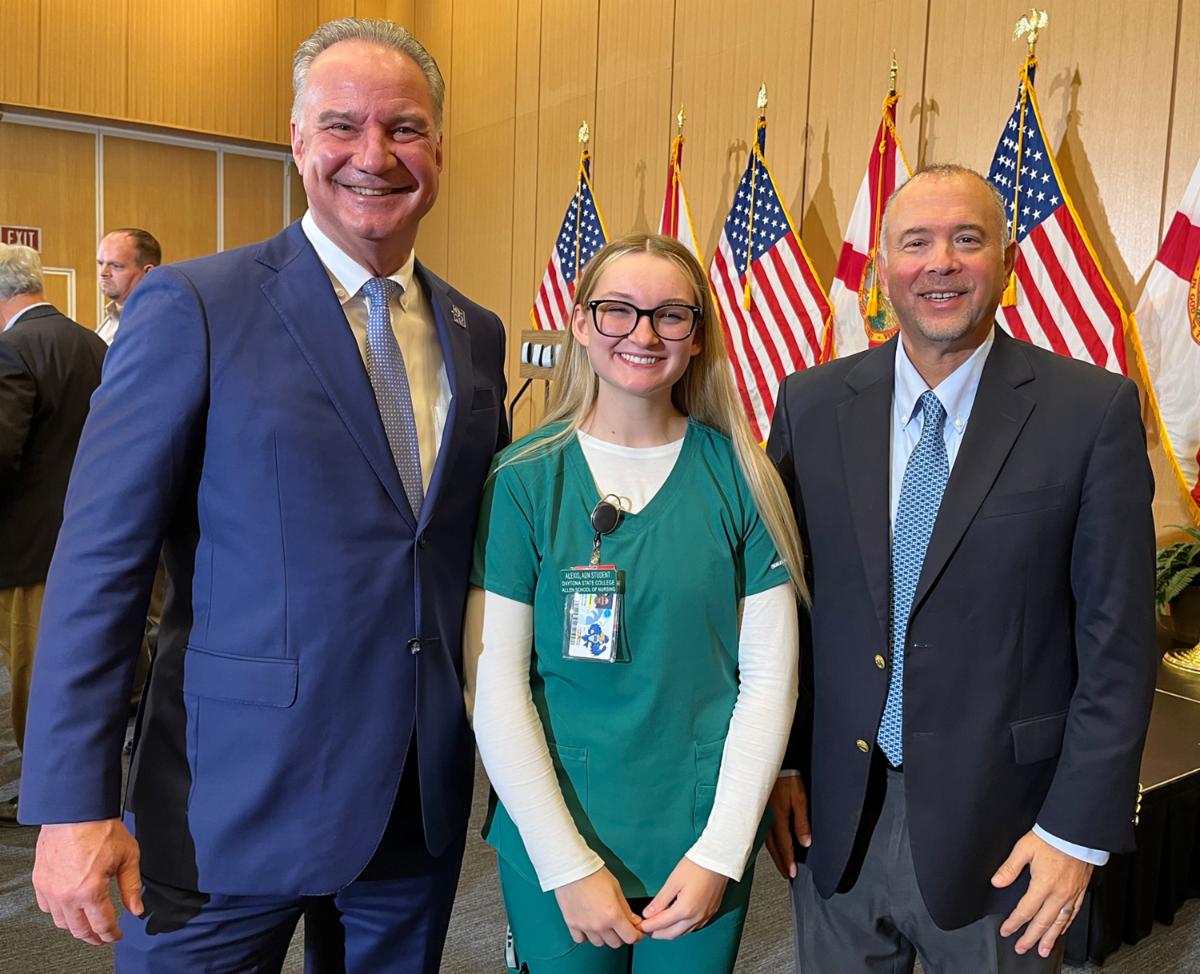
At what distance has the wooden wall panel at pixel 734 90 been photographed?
5.27 m

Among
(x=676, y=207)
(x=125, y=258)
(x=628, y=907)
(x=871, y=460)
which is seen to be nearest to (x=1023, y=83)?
(x=676, y=207)

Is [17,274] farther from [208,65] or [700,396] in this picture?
[208,65]

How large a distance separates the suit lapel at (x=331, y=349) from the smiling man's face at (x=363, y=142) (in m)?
0.09

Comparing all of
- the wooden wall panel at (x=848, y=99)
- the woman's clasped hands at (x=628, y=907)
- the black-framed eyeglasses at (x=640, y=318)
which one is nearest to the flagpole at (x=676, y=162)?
the wooden wall panel at (x=848, y=99)

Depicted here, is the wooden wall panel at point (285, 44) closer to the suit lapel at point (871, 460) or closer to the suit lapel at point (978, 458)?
the suit lapel at point (871, 460)

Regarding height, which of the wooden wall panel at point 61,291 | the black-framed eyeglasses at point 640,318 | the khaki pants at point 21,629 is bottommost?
the khaki pants at point 21,629

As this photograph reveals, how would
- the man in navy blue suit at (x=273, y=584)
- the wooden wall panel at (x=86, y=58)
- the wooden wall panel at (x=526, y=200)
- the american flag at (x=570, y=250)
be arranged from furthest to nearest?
the wooden wall panel at (x=86, y=58) < the wooden wall panel at (x=526, y=200) < the american flag at (x=570, y=250) < the man in navy blue suit at (x=273, y=584)

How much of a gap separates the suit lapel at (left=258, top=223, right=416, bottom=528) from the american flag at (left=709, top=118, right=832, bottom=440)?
11.1 ft

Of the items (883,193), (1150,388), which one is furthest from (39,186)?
(1150,388)

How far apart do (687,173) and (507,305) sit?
85.2 inches

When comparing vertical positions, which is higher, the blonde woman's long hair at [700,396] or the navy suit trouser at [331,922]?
the blonde woman's long hair at [700,396]

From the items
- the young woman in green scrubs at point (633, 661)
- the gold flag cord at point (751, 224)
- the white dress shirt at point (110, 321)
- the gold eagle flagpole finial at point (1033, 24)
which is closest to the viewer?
the young woman in green scrubs at point (633, 661)

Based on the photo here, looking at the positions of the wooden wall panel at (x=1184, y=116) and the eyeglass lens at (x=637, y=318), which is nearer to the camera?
the eyeglass lens at (x=637, y=318)

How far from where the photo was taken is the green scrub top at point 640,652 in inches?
57.0
